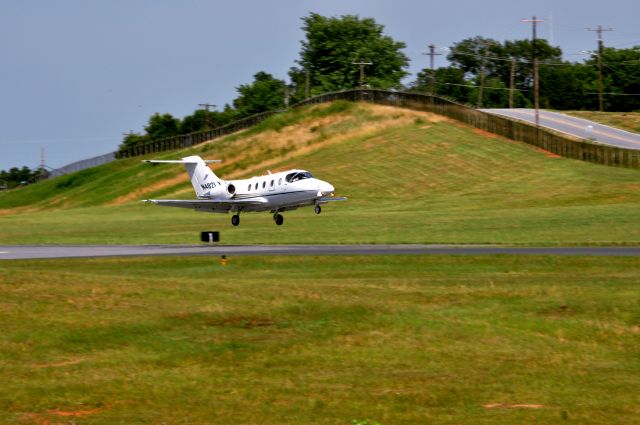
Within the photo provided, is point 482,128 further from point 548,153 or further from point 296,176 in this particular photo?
point 296,176

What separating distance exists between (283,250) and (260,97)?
123 meters

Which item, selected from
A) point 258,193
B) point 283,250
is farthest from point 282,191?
point 283,250

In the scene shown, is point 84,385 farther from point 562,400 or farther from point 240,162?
point 240,162

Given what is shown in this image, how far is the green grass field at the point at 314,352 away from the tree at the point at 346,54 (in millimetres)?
129465

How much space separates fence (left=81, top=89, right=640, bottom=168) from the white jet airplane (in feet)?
131

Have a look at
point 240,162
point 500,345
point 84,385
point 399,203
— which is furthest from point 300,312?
point 240,162

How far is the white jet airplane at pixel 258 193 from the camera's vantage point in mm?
58531

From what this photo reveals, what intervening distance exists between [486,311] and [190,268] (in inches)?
724

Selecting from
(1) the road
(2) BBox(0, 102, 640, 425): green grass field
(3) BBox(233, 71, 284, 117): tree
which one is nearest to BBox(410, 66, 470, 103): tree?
(3) BBox(233, 71, 284, 117): tree

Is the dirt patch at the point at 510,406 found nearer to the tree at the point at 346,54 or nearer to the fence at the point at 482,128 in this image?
the fence at the point at 482,128

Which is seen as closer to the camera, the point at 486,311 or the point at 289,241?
the point at 486,311

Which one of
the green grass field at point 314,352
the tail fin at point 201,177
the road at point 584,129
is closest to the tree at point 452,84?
the road at point 584,129

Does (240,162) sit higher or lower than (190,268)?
higher

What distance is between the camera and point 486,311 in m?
26.0
